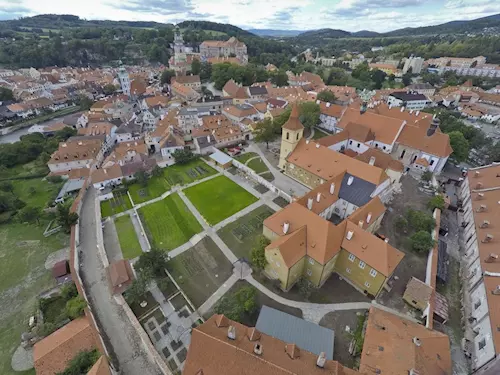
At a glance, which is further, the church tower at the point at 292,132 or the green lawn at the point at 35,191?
the green lawn at the point at 35,191

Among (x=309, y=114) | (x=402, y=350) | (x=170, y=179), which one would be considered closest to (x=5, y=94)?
(x=170, y=179)

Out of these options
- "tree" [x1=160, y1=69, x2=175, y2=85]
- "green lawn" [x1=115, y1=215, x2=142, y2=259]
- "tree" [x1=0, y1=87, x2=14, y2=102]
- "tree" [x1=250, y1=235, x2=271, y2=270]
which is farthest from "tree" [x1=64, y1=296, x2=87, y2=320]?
"tree" [x1=0, y1=87, x2=14, y2=102]

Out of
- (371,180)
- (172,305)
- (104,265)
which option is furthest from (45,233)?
(371,180)

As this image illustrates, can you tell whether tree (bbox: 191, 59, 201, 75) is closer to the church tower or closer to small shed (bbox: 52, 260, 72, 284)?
the church tower

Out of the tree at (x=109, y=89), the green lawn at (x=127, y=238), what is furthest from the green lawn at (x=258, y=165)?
the tree at (x=109, y=89)

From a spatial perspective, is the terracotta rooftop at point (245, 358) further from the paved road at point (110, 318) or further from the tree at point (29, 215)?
the tree at point (29, 215)

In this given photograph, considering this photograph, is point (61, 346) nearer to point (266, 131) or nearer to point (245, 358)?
point (245, 358)
